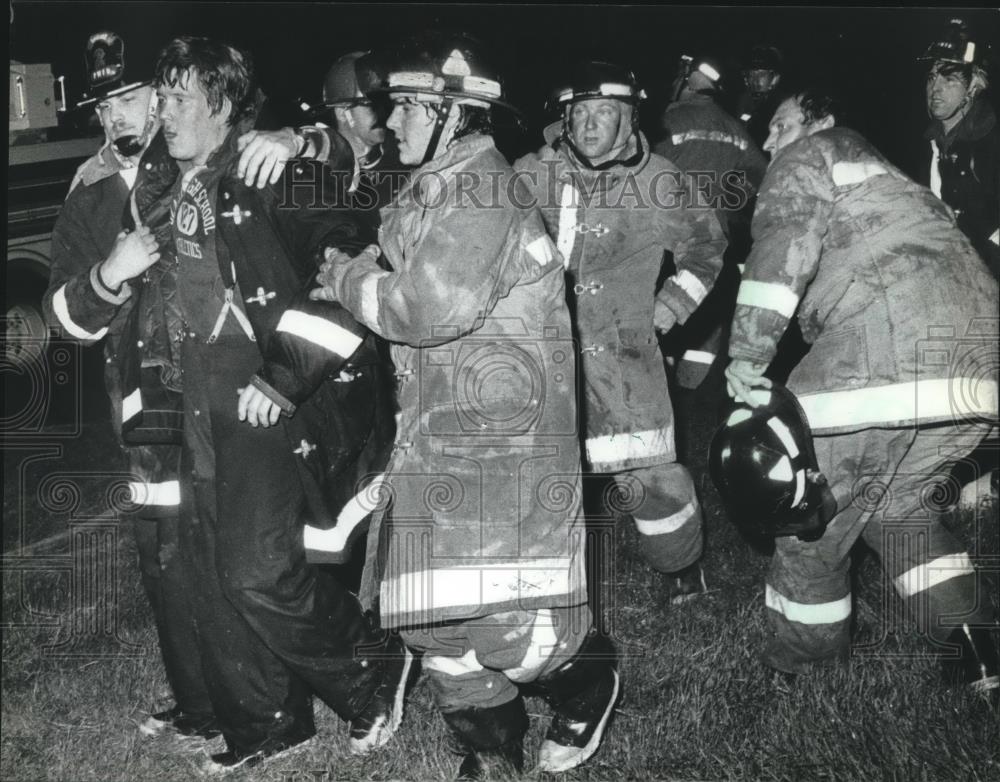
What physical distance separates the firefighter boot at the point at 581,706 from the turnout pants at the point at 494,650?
0.09 m

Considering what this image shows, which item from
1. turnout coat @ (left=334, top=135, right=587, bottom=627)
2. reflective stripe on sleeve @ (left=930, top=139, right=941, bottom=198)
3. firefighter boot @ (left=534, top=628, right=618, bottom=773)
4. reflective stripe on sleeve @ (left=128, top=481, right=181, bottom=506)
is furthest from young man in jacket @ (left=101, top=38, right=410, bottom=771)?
reflective stripe on sleeve @ (left=930, top=139, right=941, bottom=198)

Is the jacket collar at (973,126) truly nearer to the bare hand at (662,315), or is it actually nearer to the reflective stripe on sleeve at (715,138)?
the reflective stripe on sleeve at (715,138)

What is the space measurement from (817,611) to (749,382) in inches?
34.0

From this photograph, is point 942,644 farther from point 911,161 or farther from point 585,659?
point 911,161

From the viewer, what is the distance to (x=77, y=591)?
13.5 ft

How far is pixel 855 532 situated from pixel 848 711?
612 mm

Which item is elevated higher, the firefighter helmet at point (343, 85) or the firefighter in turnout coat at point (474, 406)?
the firefighter helmet at point (343, 85)

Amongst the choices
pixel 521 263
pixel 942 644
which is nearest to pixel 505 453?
pixel 521 263

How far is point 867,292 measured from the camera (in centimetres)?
351

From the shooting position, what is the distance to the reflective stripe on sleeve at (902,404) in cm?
345

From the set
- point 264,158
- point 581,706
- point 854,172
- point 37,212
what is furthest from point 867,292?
point 37,212

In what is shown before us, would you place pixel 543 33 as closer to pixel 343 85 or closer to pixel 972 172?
pixel 343 85

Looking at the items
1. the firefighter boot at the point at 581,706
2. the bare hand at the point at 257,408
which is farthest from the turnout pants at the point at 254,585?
the firefighter boot at the point at 581,706

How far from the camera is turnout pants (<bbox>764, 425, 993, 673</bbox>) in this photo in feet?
11.6
